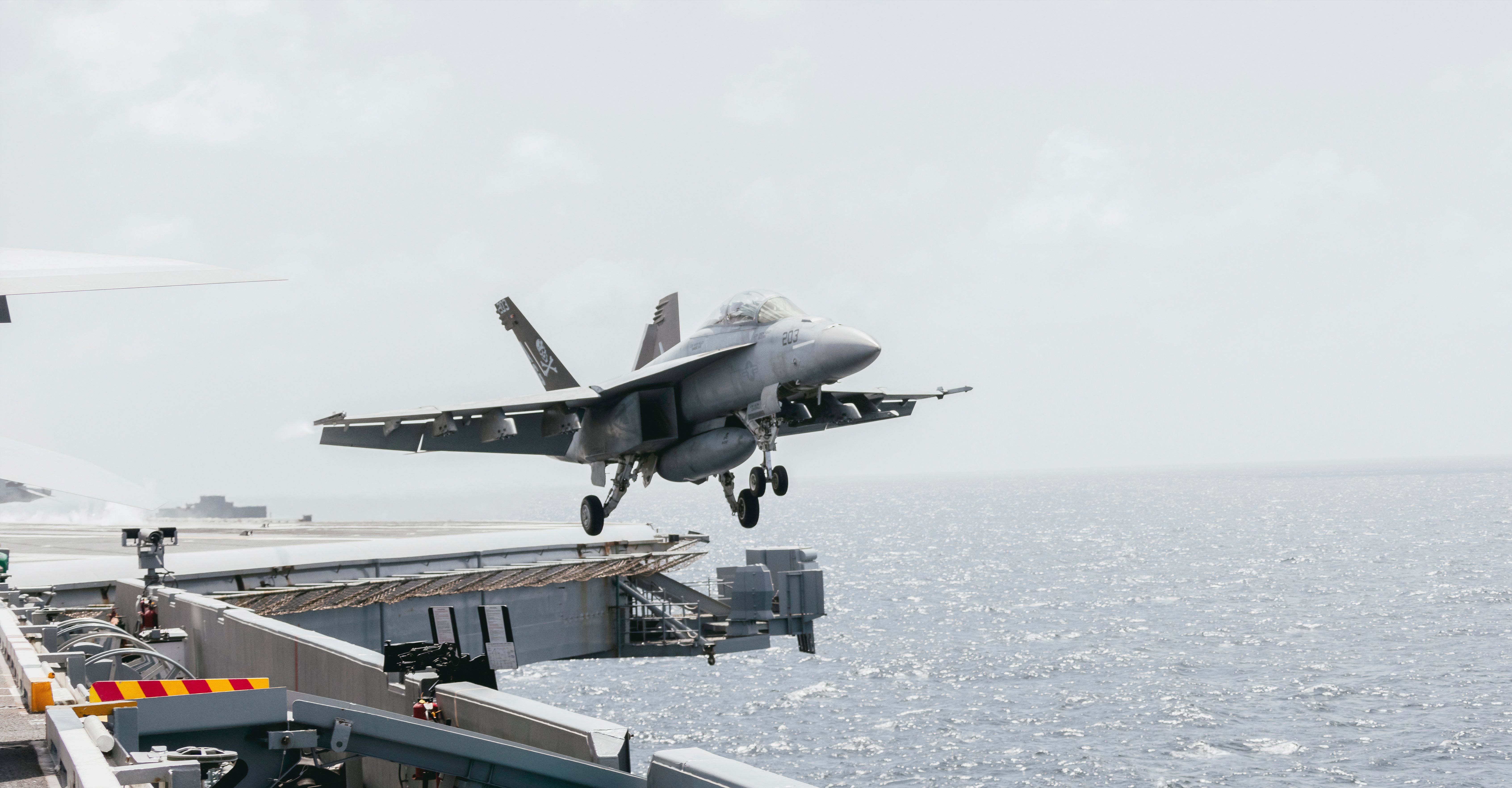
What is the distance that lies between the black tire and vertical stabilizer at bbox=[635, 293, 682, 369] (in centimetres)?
1090

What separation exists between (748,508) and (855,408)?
14.0 feet

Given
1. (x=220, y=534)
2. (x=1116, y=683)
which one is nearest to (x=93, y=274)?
(x=220, y=534)

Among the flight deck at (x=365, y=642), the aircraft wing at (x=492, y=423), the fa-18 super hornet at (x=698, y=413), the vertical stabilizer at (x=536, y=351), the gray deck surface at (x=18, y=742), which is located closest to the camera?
the gray deck surface at (x=18, y=742)

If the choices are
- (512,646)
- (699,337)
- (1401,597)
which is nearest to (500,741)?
(512,646)

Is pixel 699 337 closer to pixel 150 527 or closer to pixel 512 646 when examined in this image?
pixel 512 646

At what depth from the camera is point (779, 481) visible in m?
Result: 22.4

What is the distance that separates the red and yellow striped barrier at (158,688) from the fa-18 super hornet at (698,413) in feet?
41.2

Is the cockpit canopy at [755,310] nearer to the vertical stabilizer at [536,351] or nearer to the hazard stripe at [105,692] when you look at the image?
the vertical stabilizer at [536,351]

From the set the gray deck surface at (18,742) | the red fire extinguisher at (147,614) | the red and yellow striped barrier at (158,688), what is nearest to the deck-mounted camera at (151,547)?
the red fire extinguisher at (147,614)

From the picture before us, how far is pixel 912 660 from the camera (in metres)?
64.1

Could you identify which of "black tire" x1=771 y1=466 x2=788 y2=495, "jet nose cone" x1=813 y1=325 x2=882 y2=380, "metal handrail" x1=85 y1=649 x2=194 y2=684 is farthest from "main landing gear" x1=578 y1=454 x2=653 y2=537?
"metal handrail" x1=85 y1=649 x2=194 y2=684

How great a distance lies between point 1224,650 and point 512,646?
2399 inches

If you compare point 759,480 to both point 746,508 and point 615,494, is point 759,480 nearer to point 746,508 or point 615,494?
point 746,508

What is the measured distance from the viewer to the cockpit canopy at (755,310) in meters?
23.7
